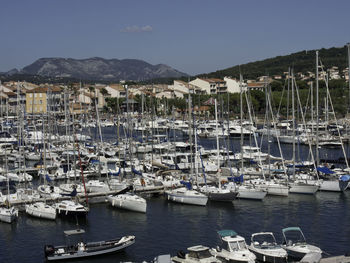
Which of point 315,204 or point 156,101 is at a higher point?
point 156,101

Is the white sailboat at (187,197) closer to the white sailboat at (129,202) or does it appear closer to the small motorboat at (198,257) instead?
the white sailboat at (129,202)

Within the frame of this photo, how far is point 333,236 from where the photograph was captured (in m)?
24.7

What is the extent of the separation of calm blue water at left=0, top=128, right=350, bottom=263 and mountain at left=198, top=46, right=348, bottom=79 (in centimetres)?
12148

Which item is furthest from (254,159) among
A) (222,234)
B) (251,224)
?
(222,234)

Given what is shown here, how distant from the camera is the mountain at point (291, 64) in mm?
156450

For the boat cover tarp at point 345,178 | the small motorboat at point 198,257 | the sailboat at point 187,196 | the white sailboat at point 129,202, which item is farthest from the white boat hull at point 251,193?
the small motorboat at point 198,257

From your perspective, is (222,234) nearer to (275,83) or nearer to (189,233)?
(189,233)

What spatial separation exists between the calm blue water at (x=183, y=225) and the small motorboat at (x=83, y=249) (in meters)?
0.35

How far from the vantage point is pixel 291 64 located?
169375mm

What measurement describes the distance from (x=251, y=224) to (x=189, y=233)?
3.70 meters

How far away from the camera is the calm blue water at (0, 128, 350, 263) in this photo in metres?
23.2

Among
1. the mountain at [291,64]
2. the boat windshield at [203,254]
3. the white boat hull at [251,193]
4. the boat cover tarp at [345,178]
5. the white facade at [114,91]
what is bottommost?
the boat windshield at [203,254]

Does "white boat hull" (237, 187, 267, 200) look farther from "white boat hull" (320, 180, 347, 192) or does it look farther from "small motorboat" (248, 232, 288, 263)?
"small motorboat" (248, 232, 288, 263)

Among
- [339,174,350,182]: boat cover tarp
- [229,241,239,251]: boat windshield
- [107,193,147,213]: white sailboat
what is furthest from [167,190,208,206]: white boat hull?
[229,241,239,251]: boat windshield
